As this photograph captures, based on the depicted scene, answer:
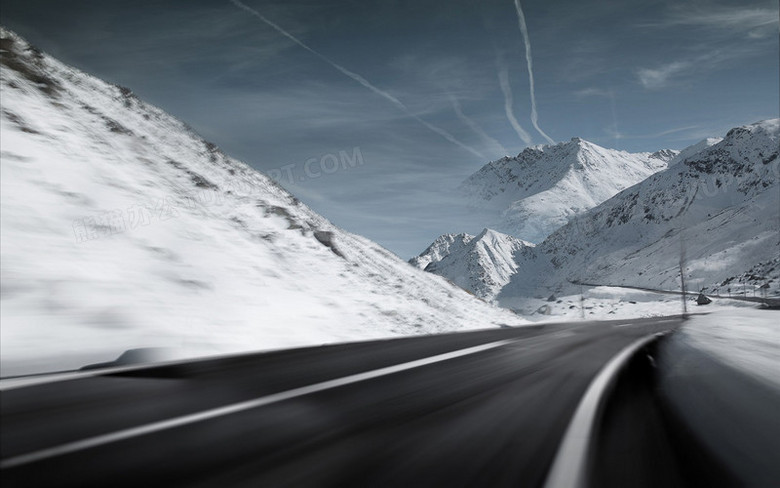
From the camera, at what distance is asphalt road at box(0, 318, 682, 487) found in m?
1.99

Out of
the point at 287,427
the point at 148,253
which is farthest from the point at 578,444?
the point at 148,253

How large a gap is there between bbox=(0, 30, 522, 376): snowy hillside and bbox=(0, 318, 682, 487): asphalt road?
3.14 m

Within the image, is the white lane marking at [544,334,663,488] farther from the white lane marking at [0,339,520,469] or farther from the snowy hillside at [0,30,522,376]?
the snowy hillside at [0,30,522,376]

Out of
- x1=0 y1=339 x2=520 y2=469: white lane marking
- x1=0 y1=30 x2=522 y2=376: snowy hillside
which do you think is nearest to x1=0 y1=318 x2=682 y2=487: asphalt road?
x1=0 y1=339 x2=520 y2=469: white lane marking

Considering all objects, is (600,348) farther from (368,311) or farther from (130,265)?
(130,265)

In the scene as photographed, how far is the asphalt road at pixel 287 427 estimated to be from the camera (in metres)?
1.99

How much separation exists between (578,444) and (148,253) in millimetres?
10914

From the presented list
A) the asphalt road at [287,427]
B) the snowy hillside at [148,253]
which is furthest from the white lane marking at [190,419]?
the snowy hillside at [148,253]

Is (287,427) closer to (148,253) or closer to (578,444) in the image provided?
(578,444)

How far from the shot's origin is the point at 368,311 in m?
14.4

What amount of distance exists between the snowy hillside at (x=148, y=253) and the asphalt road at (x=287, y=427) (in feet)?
10.3

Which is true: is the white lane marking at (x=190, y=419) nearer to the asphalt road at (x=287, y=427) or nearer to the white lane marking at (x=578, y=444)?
the asphalt road at (x=287, y=427)

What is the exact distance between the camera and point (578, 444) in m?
2.60

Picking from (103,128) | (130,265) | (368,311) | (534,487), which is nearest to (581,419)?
(534,487)
